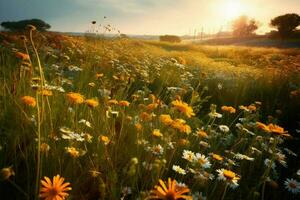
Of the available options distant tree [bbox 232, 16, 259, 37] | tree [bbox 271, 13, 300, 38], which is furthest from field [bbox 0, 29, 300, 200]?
distant tree [bbox 232, 16, 259, 37]

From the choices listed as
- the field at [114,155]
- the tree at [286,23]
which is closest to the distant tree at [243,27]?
the tree at [286,23]

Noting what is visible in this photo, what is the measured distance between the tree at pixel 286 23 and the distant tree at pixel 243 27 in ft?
88.7

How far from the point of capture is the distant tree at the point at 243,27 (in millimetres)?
84625

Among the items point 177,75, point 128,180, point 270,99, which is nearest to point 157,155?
point 128,180

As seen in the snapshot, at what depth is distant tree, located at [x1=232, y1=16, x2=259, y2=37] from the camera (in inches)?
3332

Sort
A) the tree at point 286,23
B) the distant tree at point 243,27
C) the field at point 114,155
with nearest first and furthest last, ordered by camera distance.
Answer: the field at point 114,155, the tree at point 286,23, the distant tree at point 243,27

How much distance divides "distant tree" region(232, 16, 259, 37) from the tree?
27034mm

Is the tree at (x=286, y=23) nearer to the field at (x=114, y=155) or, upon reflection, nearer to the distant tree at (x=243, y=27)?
the distant tree at (x=243, y=27)

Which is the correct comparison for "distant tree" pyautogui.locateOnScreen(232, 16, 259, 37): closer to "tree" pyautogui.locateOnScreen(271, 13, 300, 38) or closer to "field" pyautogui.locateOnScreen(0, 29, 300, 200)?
"tree" pyautogui.locateOnScreen(271, 13, 300, 38)

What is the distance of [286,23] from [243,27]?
30280 millimetres

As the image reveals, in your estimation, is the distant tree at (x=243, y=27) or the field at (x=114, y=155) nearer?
the field at (x=114, y=155)

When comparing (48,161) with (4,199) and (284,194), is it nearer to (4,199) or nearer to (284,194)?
(4,199)

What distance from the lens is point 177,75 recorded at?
19.0 ft

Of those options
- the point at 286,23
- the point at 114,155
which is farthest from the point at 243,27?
the point at 114,155
